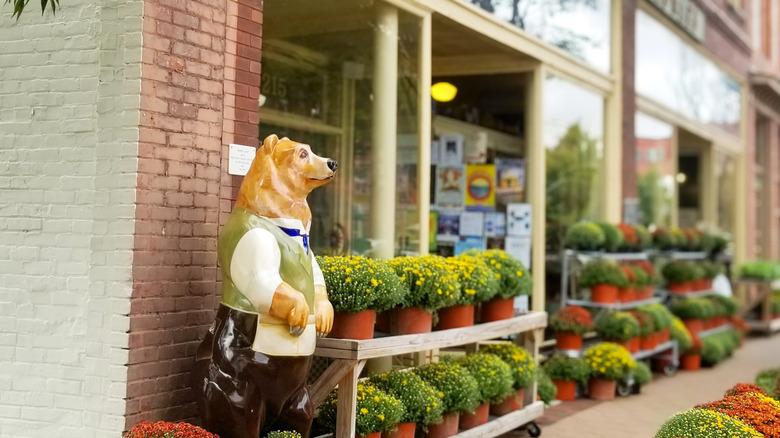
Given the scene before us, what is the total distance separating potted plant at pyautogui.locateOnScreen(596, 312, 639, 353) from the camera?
9.27 metres

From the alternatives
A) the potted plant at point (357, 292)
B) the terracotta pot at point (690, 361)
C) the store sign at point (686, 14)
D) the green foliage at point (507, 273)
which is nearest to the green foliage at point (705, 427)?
the potted plant at point (357, 292)

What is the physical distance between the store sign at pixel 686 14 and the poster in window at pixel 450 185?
15.9ft

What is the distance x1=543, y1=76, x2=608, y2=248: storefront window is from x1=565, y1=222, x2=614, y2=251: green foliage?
28 centimetres

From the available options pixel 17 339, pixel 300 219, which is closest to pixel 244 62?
pixel 300 219

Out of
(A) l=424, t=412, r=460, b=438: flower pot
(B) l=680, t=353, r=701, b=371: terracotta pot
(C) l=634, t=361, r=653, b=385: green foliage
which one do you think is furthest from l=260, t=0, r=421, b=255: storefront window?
(B) l=680, t=353, r=701, b=371: terracotta pot

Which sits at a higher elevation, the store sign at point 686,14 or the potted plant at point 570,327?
the store sign at point 686,14

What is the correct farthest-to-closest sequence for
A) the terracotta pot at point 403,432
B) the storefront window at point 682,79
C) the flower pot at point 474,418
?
the storefront window at point 682,79 < the flower pot at point 474,418 < the terracotta pot at point 403,432

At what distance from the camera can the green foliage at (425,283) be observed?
5.72 m

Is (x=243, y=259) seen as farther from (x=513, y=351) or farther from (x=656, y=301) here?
(x=656, y=301)

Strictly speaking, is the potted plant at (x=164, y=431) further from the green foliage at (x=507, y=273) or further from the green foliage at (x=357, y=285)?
the green foliage at (x=507, y=273)

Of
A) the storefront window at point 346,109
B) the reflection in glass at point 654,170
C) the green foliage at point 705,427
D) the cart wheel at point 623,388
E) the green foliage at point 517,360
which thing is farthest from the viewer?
the reflection in glass at point 654,170

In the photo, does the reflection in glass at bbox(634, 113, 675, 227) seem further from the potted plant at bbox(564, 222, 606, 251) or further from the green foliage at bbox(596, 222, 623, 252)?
the potted plant at bbox(564, 222, 606, 251)

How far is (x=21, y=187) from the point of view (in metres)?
5.04

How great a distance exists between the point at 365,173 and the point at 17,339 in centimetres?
308
